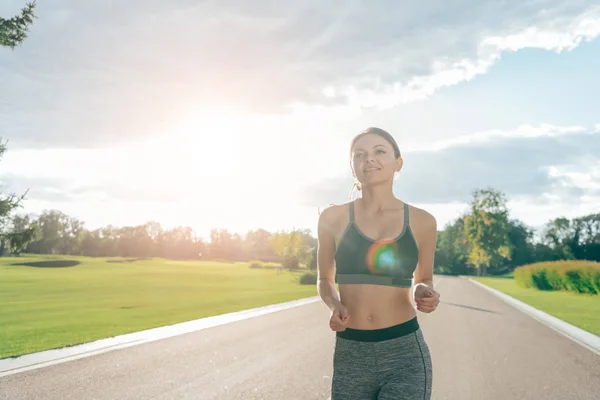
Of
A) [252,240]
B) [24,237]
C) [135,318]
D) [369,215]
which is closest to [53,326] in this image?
[135,318]

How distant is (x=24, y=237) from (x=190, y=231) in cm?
12320

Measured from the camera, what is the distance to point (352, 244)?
8.88ft

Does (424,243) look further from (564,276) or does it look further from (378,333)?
(564,276)

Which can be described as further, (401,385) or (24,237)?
(24,237)

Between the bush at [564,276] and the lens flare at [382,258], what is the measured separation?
3798 cm

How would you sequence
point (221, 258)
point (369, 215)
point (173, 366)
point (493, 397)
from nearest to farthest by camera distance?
point (369, 215) → point (493, 397) → point (173, 366) → point (221, 258)

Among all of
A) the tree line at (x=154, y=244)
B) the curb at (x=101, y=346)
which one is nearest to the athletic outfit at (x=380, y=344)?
the curb at (x=101, y=346)

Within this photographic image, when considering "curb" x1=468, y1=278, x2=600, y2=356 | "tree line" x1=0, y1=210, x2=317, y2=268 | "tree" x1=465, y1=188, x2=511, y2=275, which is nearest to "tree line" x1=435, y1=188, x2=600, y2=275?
"tree" x1=465, y1=188, x2=511, y2=275

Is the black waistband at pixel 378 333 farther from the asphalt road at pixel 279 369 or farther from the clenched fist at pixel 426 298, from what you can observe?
the asphalt road at pixel 279 369

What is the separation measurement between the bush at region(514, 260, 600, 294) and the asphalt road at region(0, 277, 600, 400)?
25.6 metres

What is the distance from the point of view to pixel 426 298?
2.57 meters

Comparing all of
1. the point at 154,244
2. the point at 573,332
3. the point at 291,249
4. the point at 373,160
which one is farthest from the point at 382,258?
the point at 154,244

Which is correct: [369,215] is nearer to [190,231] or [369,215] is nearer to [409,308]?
[409,308]

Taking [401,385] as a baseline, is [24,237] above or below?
above
